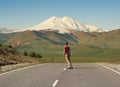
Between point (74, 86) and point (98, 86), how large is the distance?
3.32 feet

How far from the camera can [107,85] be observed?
1614 centimetres

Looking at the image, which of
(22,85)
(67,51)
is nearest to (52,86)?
(22,85)

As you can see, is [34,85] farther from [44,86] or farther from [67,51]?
[67,51]

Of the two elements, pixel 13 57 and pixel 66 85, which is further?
pixel 13 57

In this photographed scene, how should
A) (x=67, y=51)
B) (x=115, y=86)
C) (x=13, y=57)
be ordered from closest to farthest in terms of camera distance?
(x=115, y=86) < (x=67, y=51) < (x=13, y=57)

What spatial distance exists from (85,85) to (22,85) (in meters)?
2.74

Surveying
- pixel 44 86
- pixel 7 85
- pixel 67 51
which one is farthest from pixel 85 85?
pixel 67 51

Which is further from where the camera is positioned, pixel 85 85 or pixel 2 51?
pixel 2 51

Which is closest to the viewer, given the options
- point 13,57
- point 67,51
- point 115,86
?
point 115,86

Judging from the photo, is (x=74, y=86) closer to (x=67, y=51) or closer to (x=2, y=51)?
(x=67, y=51)

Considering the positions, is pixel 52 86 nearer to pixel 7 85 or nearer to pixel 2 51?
pixel 7 85

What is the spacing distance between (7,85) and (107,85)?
435 cm

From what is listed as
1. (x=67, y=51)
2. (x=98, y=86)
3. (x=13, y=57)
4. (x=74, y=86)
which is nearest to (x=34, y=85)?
(x=74, y=86)

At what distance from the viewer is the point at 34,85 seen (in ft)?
53.1
